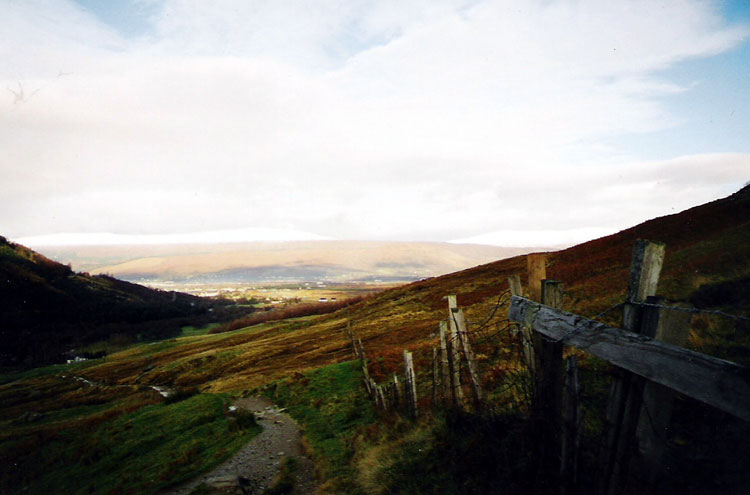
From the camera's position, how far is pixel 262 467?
542 inches

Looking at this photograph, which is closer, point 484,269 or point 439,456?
point 439,456

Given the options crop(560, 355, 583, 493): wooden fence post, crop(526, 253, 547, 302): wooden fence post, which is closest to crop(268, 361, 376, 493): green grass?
crop(560, 355, 583, 493): wooden fence post

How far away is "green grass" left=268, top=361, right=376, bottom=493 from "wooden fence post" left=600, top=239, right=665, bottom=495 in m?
6.87

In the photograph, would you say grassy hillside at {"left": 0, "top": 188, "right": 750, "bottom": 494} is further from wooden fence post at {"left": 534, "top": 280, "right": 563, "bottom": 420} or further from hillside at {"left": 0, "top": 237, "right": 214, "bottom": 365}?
hillside at {"left": 0, "top": 237, "right": 214, "bottom": 365}

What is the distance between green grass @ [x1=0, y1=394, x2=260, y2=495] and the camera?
51.8ft

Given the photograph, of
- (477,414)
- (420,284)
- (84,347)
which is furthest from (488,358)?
(84,347)

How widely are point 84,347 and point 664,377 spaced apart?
6369 inches

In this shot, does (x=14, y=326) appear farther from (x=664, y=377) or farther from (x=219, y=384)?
(x=664, y=377)

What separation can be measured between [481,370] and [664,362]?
1181 centimetres

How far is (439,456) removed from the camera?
8.51 metres

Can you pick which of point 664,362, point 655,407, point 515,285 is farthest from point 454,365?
point 664,362

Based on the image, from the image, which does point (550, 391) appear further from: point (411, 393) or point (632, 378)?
point (411, 393)

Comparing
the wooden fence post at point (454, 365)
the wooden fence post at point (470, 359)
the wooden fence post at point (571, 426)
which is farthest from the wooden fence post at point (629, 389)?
the wooden fence post at point (454, 365)

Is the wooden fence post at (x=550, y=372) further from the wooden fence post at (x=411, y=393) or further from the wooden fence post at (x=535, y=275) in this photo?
the wooden fence post at (x=411, y=393)
